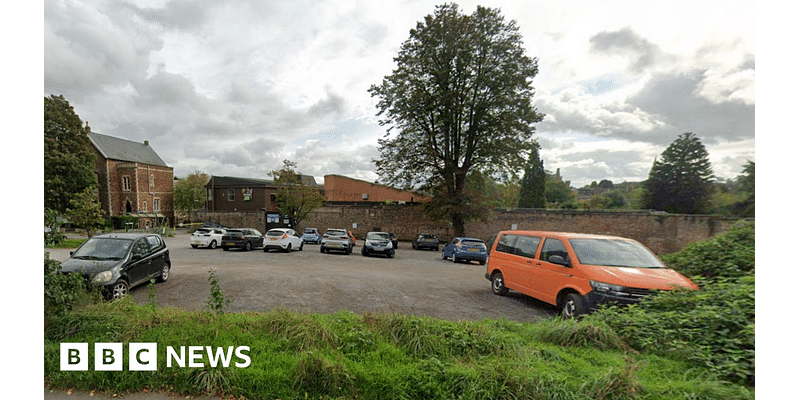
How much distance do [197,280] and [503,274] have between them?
8.63 metres

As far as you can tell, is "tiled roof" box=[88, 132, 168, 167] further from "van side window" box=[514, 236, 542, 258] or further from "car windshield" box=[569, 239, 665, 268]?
"car windshield" box=[569, 239, 665, 268]

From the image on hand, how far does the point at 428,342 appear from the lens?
3.66m

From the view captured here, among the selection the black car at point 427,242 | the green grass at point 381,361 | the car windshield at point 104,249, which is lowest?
the black car at point 427,242

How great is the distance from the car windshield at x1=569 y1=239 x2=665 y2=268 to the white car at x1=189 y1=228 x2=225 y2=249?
20.8 metres

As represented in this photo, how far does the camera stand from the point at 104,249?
702 cm

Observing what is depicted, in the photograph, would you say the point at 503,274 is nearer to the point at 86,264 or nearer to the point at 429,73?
the point at 86,264

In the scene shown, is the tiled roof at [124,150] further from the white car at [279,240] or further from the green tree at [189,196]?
the white car at [279,240]

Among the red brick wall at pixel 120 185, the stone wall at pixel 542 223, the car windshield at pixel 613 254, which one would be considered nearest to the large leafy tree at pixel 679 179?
the stone wall at pixel 542 223

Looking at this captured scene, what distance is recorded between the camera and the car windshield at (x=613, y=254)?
5844 millimetres

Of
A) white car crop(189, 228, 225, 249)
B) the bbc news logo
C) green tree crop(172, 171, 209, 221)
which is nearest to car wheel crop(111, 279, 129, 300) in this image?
the bbc news logo

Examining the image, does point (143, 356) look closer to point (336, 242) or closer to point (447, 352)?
point (447, 352)

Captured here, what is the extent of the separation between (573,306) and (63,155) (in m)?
43.7

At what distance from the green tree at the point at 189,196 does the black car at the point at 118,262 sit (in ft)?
136

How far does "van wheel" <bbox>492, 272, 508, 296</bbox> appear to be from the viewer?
7.84 meters
